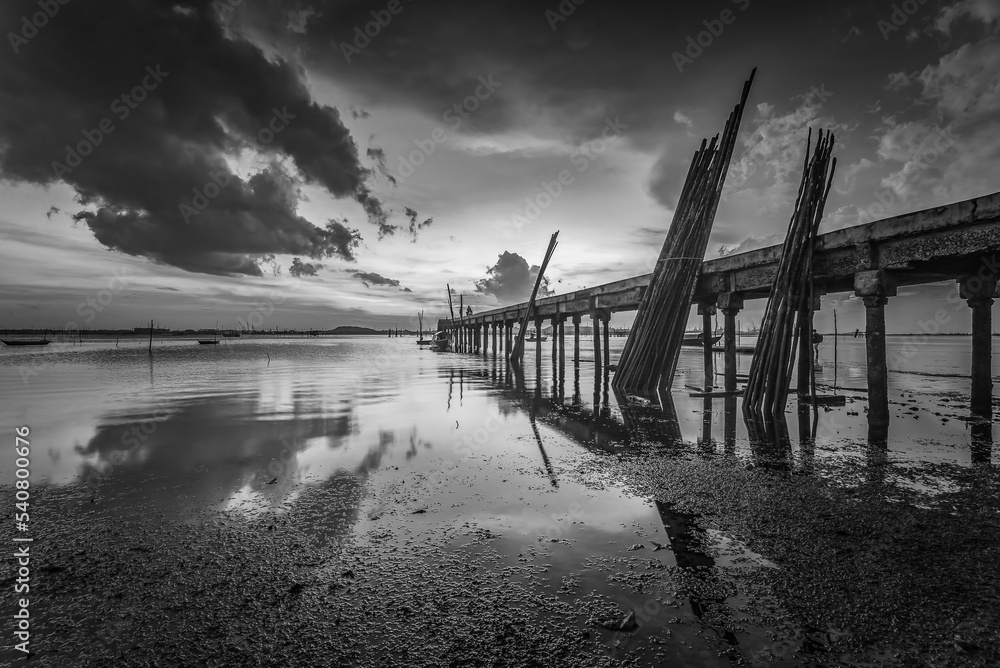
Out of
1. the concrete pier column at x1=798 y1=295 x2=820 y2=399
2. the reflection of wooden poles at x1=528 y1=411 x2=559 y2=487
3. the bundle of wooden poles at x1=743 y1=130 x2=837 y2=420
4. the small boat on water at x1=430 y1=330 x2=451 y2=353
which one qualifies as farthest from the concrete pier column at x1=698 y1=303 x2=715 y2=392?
the small boat on water at x1=430 y1=330 x2=451 y2=353

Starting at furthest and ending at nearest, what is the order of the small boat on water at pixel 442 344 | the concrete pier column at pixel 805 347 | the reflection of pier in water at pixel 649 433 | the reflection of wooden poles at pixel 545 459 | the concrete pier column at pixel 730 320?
the small boat on water at pixel 442 344
the concrete pier column at pixel 730 320
the concrete pier column at pixel 805 347
the reflection of wooden poles at pixel 545 459
the reflection of pier in water at pixel 649 433

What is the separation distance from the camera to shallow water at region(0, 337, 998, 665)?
359 cm

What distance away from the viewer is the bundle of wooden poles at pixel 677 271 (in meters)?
13.8

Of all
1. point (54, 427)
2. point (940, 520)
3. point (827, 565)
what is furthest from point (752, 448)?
point (54, 427)

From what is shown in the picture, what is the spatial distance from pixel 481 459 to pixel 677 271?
388 inches

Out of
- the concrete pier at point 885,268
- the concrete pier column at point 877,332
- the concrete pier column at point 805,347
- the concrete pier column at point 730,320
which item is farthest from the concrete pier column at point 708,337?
the concrete pier column at point 877,332

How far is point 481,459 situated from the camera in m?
6.75

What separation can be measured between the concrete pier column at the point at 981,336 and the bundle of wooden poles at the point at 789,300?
A: 3.58 meters

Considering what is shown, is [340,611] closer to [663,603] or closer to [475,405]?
[663,603]

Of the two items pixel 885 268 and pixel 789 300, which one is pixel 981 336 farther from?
pixel 789 300

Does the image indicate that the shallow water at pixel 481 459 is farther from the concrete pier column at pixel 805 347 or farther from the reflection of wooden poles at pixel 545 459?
the concrete pier column at pixel 805 347

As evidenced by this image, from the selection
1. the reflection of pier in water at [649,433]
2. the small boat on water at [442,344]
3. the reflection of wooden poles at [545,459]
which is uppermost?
the small boat on water at [442,344]

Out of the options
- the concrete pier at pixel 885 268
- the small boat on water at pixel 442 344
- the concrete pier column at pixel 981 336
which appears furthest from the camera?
the small boat on water at pixel 442 344

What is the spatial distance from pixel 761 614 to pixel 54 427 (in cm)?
1269
